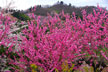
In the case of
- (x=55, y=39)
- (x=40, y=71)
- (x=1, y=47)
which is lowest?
(x=40, y=71)

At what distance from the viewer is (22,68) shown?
3.22m

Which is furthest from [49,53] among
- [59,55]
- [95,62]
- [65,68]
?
[95,62]

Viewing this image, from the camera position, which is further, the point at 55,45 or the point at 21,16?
the point at 21,16

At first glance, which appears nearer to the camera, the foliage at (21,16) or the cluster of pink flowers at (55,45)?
the cluster of pink flowers at (55,45)

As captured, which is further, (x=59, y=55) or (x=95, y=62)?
(x=95, y=62)

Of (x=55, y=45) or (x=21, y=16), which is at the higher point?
(x=21, y=16)

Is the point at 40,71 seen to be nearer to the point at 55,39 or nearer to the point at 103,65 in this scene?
the point at 55,39

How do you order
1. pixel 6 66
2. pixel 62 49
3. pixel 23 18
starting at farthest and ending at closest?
pixel 23 18, pixel 6 66, pixel 62 49

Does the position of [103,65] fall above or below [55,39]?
below

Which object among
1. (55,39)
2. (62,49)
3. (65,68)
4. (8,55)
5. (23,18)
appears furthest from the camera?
(23,18)

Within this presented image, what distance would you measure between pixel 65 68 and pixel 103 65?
5.38ft

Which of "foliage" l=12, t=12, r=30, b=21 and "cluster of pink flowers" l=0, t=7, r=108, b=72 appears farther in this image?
"foliage" l=12, t=12, r=30, b=21

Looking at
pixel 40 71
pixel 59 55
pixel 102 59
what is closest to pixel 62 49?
pixel 59 55

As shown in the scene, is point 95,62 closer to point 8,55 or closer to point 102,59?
point 102,59
